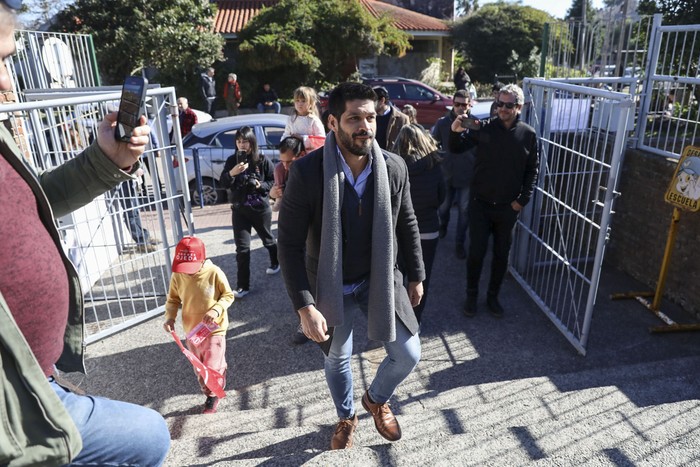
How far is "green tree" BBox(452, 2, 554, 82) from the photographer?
24.5 meters

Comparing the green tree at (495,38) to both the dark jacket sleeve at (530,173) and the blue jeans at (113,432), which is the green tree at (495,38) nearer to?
the dark jacket sleeve at (530,173)

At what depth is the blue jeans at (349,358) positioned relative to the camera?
9.44 ft

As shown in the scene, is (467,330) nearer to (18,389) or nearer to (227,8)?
(18,389)

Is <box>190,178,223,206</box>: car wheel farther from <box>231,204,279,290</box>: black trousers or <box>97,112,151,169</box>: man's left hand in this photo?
<box>97,112,151,169</box>: man's left hand

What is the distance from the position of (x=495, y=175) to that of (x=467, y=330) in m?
1.38

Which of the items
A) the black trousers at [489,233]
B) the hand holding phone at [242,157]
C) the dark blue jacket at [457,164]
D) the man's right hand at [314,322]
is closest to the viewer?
the man's right hand at [314,322]

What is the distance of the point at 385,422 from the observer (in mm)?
3014

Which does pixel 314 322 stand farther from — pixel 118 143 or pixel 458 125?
pixel 458 125

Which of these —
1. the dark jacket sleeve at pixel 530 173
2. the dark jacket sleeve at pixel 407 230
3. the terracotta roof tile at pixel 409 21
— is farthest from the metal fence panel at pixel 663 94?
the terracotta roof tile at pixel 409 21

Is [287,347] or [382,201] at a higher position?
[382,201]

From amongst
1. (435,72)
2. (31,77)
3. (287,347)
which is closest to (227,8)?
(435,72)

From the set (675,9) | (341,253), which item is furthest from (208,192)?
(675,9)

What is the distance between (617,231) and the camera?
5.86m

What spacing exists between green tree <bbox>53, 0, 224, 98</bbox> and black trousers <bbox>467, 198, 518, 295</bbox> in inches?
577
